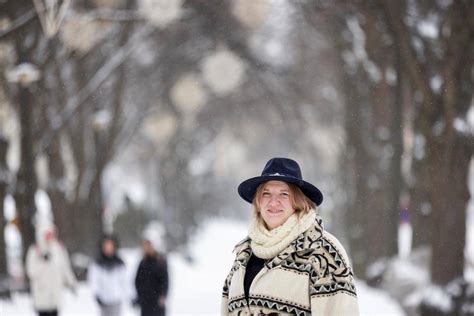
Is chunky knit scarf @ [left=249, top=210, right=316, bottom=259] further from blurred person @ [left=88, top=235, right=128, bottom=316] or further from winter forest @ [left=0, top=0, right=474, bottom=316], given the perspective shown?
winter forest @ [left=0, top=0, right=474, bottom=316]

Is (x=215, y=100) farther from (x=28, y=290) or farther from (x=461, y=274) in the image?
(x=461, y=274)

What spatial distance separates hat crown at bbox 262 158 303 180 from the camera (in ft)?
15.8

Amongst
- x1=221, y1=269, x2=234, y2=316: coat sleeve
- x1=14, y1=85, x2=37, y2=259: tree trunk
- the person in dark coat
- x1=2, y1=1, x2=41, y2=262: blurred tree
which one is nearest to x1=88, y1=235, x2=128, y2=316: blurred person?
the person in dark coat

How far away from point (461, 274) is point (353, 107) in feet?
37.2

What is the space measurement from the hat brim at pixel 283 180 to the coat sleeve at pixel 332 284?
307mm

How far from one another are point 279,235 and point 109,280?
779 centimetres

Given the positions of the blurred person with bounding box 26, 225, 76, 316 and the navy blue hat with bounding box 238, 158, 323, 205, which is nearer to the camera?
the navy blue hat with bounding box 238, 158, 323, 205

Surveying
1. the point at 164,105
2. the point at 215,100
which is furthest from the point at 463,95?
the point at 215,100

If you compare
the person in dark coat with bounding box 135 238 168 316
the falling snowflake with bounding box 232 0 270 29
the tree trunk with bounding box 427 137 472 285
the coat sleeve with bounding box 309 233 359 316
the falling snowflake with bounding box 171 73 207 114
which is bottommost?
the coat sleeve with bounding box 309 233 359 316

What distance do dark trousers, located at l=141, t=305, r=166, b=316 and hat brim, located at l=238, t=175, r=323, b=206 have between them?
22.6ft

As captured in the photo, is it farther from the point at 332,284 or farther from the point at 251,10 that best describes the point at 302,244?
the point at 251,10

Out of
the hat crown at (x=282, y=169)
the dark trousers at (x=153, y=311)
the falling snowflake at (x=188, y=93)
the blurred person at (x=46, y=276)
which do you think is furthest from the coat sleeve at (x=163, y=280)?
the falling snowflake at (x=188, y=93)

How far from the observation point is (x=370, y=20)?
20.7 m

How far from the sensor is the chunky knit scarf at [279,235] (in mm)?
4691
